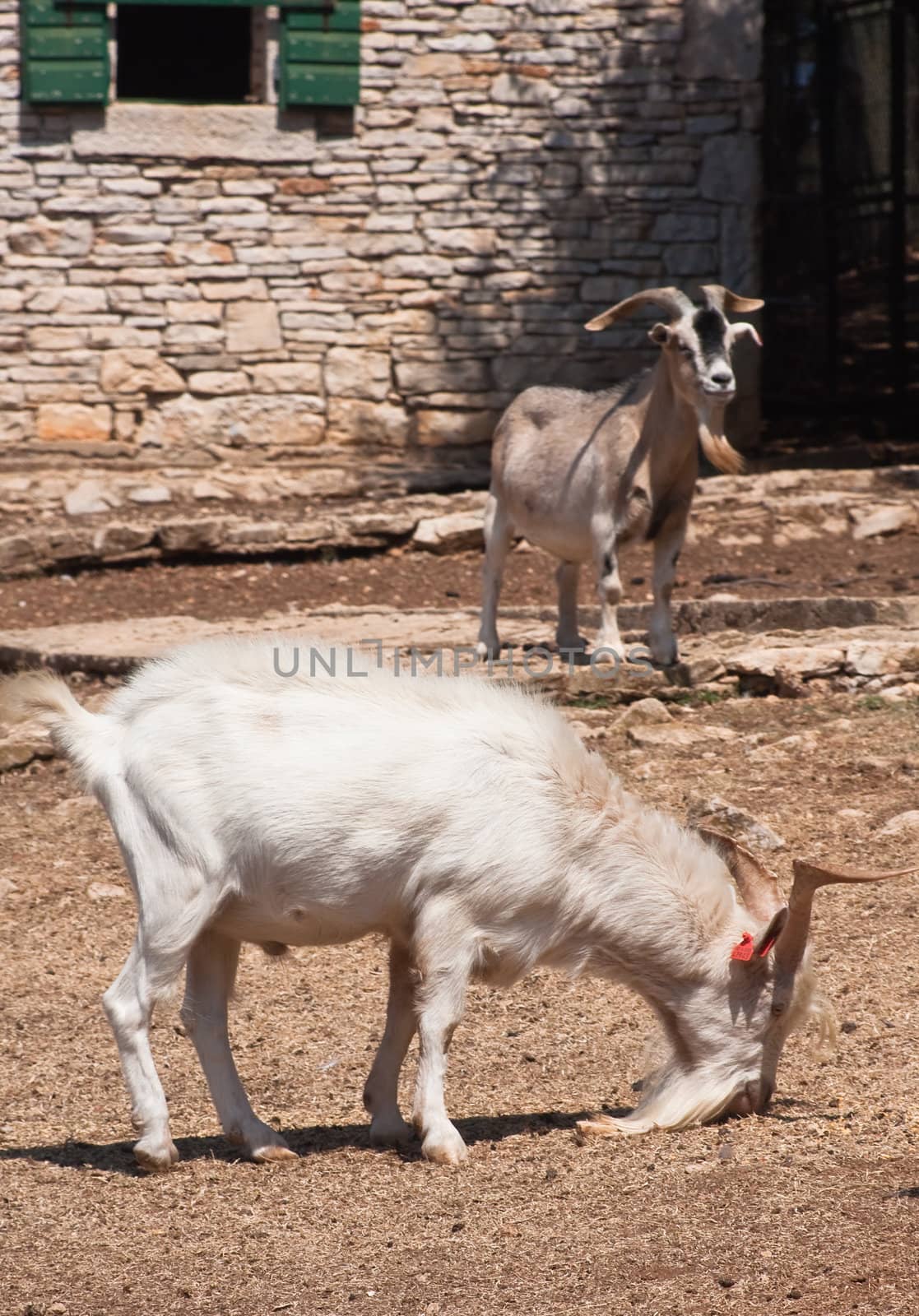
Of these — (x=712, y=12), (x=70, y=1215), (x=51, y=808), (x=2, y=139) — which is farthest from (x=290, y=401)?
(x=70, y=1215)

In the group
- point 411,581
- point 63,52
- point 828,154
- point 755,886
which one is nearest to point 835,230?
point 828,154

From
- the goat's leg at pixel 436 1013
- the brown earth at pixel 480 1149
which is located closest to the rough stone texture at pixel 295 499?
the brown earth at pixel 480 1149

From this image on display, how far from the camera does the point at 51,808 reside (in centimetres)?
737

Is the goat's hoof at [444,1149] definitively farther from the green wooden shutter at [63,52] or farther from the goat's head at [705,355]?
the green wooden shutter at [63,52]

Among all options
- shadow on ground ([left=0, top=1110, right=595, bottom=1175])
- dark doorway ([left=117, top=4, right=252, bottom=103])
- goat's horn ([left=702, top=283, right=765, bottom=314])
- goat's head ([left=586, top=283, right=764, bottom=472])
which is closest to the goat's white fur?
shadow on ground ([left=0, top=1110, right=595, bottom=1175])

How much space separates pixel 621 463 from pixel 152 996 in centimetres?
477

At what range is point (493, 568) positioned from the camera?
8984 millimetres

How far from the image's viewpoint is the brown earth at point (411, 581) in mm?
10758

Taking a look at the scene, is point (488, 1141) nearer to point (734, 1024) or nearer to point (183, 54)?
point (734, 1024)

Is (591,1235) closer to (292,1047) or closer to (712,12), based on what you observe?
(292,1047)

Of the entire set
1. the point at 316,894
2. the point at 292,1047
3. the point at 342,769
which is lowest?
the point at 292,1047

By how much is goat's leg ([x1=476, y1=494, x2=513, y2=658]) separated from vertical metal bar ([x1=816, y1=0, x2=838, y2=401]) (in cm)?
673

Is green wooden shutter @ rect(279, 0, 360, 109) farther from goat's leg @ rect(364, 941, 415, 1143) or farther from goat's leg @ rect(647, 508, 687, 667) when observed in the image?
goat's leg @ rect(364, 941, 415, 1143)

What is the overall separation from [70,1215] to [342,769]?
119 cm
